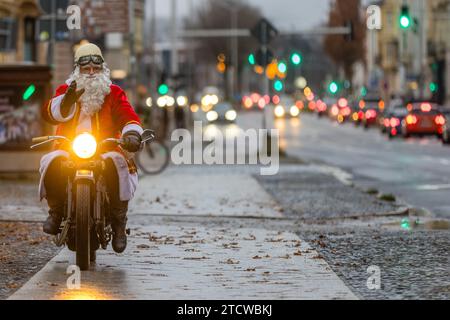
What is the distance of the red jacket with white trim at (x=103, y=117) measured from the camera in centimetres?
1110

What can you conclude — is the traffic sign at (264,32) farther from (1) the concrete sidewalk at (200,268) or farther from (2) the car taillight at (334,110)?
(2) the car taillight at (334,110)

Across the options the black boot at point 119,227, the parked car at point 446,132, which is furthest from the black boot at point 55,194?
the parked car at point 446,132

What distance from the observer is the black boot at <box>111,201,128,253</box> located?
1122cm

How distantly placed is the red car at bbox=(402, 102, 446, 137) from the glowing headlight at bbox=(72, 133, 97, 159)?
42978 mm

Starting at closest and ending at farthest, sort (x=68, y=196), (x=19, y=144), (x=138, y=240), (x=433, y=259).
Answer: (x=68, y=196), (x=433, y=259), (x=138, y=240), (x=19, y=144)

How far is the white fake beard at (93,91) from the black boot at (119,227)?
76 centimetres

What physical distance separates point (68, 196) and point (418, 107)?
4480cm

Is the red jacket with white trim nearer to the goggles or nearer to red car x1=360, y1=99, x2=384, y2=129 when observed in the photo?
the goggles

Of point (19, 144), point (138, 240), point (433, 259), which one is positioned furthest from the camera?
point (19, 144)

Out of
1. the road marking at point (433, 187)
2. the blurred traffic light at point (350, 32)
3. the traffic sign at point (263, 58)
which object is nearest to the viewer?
the road marking at point (433, 187)

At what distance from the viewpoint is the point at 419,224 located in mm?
15992

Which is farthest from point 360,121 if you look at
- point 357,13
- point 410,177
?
point 357,13
